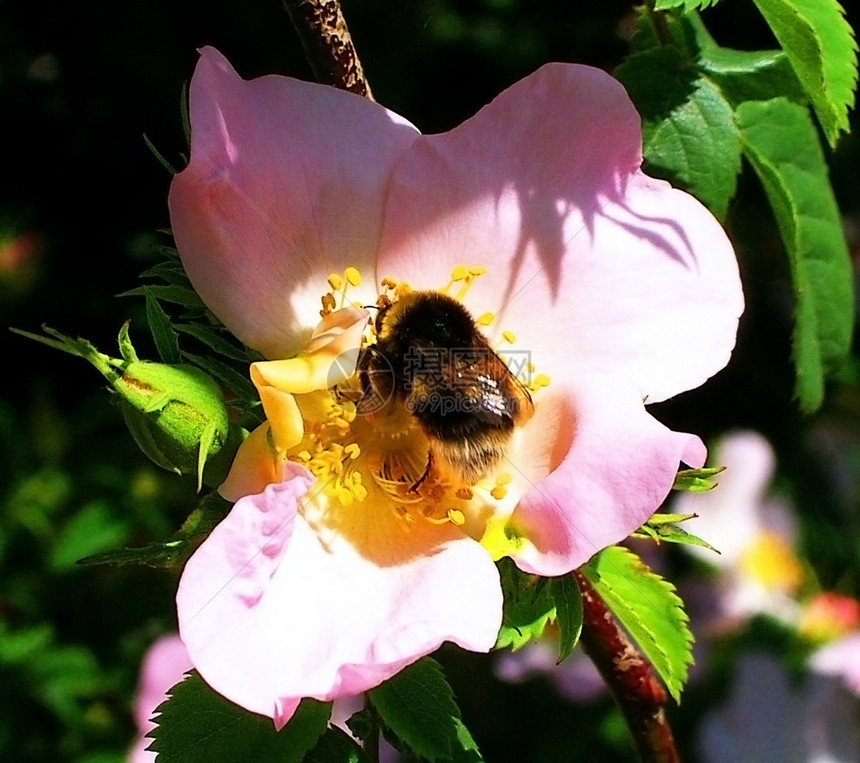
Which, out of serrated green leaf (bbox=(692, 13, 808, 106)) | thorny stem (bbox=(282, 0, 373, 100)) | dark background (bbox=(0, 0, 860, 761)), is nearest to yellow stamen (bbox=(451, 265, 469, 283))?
thorny stem (bbox=(282, 0, 373, 100))

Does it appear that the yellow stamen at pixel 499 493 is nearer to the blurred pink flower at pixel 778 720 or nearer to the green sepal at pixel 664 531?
the green sepal at pixel 664 531

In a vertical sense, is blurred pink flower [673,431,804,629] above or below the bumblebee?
below

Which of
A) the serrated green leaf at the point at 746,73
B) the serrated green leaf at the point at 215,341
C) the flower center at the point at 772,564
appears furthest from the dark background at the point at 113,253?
the serrated green leaf at the point at 215,341

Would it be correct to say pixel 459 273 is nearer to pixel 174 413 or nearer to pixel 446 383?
pixel 446 383

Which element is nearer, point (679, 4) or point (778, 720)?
point (679, 4)

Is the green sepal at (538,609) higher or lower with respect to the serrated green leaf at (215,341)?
lower

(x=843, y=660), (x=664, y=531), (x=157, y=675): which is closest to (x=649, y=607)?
(x=664, y=531)

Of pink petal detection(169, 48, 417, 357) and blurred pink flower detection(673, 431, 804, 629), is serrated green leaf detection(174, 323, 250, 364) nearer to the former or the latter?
pink petal detection(169, 48, 417, 357)
